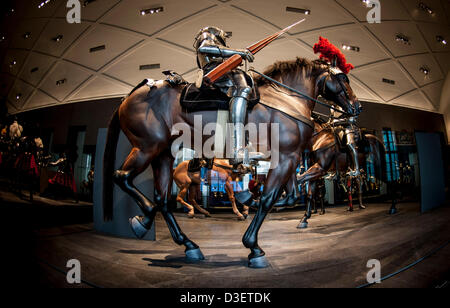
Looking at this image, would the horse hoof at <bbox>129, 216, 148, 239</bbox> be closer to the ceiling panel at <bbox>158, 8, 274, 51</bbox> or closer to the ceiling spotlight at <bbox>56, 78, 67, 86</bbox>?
the ceiling spotlight at <bbox>56, 78, 67, 86</bbox>

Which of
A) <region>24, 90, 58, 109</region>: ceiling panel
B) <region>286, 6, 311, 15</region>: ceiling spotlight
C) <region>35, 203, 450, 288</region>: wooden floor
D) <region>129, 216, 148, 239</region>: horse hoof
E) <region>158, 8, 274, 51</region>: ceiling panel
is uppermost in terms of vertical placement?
<region>286, 6, 311, 15</region>: ceiling spotlight

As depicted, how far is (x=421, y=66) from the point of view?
1.69 meters

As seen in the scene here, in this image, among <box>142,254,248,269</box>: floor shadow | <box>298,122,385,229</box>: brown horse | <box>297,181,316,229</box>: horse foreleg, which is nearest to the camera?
<box>142,254,248,269</box>: floor shadow

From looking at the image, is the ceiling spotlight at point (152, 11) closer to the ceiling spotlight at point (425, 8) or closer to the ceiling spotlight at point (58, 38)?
the ceiling spotlight at point (58, 38)

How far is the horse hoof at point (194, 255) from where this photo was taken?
4.82 ft

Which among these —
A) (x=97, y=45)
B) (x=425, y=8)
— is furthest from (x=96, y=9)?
(x=425, y=8)

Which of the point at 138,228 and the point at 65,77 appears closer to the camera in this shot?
the point at 65,77

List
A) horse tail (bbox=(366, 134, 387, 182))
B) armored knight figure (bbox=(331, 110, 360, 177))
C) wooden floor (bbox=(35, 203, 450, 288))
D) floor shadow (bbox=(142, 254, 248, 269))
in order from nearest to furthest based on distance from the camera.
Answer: wooden floor (bbox=(35, 203, 450, 288)), floor shadow (bbox=(142, 254, 248, 269)), horse tail (bbox=(366, 134, 387, 182)), armored knight figure (bbox=(331, 110, 360, 177))

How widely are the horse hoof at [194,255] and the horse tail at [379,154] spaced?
1688 mm

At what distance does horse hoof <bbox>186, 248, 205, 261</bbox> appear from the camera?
1469mm

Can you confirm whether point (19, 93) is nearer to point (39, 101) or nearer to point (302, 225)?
point (39, 101)

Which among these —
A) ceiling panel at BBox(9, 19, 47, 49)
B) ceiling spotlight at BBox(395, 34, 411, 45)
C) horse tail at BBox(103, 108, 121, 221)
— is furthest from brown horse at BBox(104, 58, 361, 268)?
ceiling panel at BBox(9, 19, 47, 49)

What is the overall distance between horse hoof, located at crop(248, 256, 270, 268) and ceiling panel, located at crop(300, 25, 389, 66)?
6.07 feet

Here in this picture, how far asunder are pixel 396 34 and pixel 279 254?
6.69 feet
